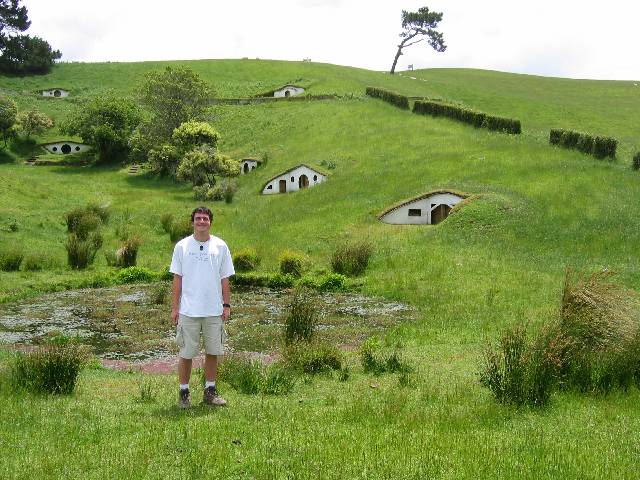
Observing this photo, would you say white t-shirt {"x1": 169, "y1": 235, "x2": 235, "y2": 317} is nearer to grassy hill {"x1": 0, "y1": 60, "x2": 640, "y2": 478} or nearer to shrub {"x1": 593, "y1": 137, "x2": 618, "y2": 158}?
grassy hill {"x1": 0, "y1": 60, "x2": 640, "y2": 478}

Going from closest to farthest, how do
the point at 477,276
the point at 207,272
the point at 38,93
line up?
1. the point at 207,272
2. the point at 477,276
3. the point at 38,93

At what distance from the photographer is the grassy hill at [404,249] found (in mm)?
7699

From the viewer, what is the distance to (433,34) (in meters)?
113

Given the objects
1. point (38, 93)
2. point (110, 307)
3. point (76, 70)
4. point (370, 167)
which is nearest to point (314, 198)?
point (370, 167)

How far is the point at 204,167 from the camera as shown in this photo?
60.4 metres

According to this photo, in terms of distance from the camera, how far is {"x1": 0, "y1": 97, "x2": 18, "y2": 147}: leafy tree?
73.4 m

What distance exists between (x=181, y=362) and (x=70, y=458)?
8.82 ft

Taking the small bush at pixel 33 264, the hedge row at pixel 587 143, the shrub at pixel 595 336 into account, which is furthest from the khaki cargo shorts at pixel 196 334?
the hedge row at pixel 587 143

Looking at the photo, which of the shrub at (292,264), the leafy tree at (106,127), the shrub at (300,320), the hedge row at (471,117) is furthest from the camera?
the leafy tree at (106,127)

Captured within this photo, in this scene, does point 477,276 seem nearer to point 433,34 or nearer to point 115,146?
point 115,146

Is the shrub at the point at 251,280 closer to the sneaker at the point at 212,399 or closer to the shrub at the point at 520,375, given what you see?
the sneaker at the point at 212,399

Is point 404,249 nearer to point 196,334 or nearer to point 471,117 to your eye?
point 196,334

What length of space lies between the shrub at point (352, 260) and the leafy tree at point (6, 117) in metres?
58.2

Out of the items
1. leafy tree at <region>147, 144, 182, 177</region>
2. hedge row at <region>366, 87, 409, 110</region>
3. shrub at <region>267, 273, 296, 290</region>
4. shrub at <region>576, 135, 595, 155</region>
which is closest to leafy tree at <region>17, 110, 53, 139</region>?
leafy tree at <region>147, 144, 182, 177</region>
